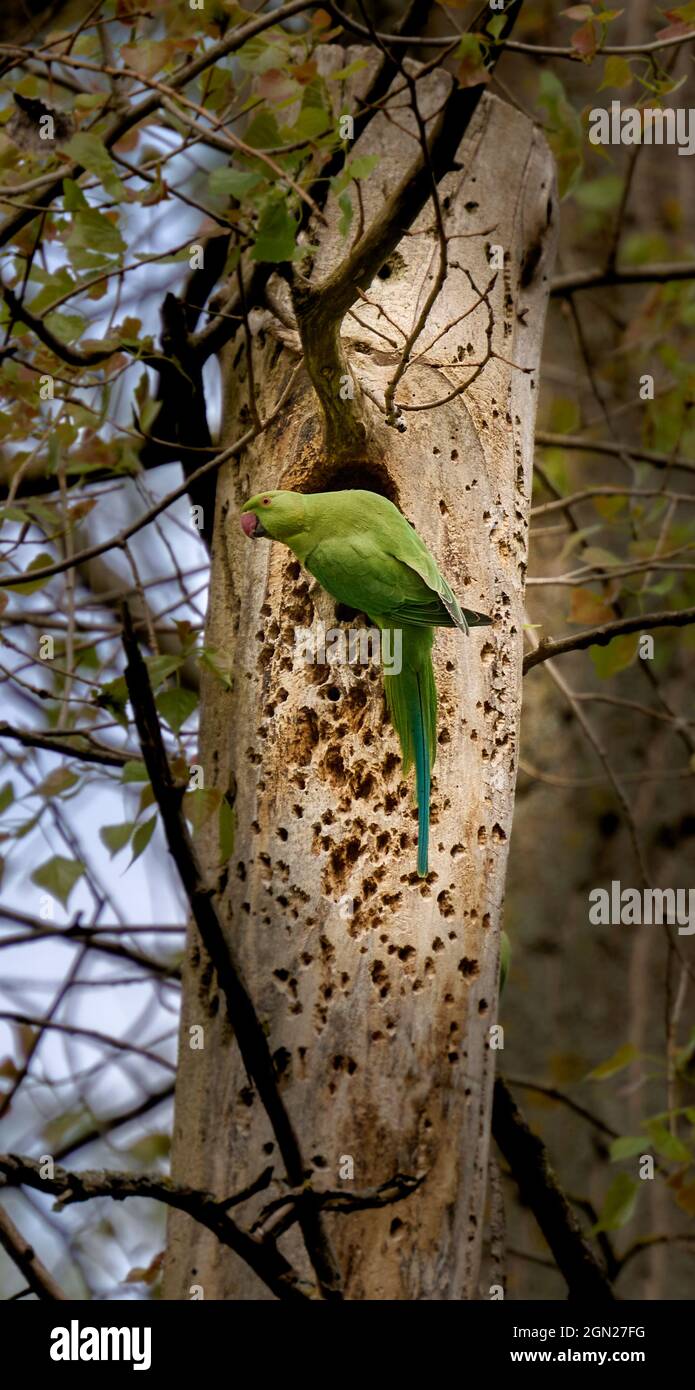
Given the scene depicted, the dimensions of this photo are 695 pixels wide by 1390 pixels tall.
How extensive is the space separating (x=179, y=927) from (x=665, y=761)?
1.84 meters

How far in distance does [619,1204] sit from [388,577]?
5.63 ft

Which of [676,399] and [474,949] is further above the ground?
[676,399]

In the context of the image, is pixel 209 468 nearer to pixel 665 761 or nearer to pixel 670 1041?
pixel 670 1041

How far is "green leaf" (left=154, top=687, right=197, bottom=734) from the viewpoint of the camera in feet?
9.11

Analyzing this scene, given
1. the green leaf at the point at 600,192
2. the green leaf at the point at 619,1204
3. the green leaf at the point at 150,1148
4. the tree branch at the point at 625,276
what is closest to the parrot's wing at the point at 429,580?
the green leaf at the point at 619,1204

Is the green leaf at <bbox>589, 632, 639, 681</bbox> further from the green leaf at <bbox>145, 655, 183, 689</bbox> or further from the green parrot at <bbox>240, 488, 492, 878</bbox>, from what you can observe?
the green leaf at <bbox>145, 655, 183, 689</bbox>

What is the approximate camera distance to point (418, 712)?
8.54 ft

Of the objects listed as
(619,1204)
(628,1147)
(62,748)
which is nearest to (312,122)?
(62,748)

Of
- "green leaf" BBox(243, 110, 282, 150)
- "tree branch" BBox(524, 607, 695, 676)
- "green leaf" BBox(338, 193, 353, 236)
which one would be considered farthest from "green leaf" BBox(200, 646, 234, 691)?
"green leaf" BBox(243, 110, 282, 150)

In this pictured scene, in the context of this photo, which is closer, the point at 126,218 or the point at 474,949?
the point at 474,949

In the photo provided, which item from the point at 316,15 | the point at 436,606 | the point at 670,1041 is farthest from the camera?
the point at 670,1041

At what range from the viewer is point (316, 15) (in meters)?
3.04
